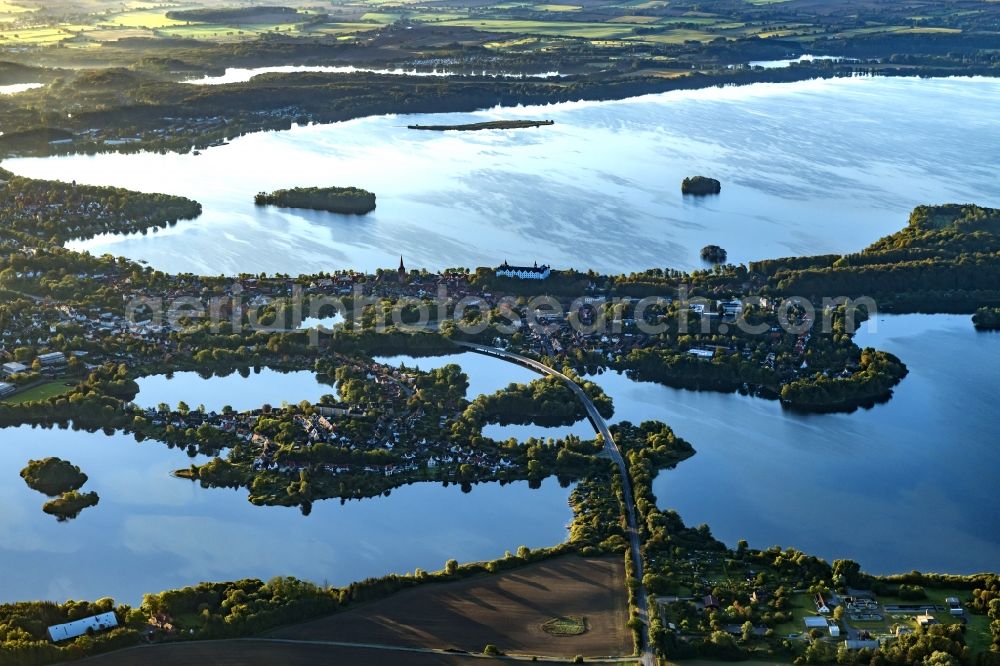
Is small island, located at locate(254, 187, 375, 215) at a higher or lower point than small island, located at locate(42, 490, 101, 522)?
higher

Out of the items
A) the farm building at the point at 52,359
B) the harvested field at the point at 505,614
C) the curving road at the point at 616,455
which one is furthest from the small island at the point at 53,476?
the curving road at the point at 616,455

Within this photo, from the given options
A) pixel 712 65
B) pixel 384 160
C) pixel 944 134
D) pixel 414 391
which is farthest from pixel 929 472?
pixel 712 65

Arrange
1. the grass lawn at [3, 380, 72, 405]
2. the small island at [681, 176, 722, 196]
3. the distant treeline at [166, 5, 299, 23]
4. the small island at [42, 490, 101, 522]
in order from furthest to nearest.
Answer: the distant treeline at [166, 5, 299, 23] → the small island at [681, 176, 722, 196] → the grass lawn at [3, 380, 72, 405] → the small island at [42, 490, 101, 522]

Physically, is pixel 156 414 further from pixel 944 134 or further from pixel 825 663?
pixel 944 134

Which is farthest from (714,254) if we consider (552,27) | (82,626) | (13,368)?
(552,27)

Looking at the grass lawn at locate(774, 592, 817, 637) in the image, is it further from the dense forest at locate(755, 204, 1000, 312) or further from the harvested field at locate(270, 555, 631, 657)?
the dense forest at locate(755, 204, 1000, 312)

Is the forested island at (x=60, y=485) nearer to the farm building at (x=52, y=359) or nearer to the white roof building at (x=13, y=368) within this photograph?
the white roof building at (x=13, y=368)

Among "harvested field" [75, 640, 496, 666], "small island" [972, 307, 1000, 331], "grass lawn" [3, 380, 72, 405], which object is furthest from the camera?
"small island" [972, 307, 1000, 331]

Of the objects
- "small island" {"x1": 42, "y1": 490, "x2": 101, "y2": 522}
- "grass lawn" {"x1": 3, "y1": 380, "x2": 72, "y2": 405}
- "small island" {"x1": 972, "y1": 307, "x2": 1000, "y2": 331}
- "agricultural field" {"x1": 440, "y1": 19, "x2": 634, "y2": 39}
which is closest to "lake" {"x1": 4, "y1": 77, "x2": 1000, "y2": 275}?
"small island" {"x1": 972, "y1": 307, "x2": 1000, "y2": 331}
